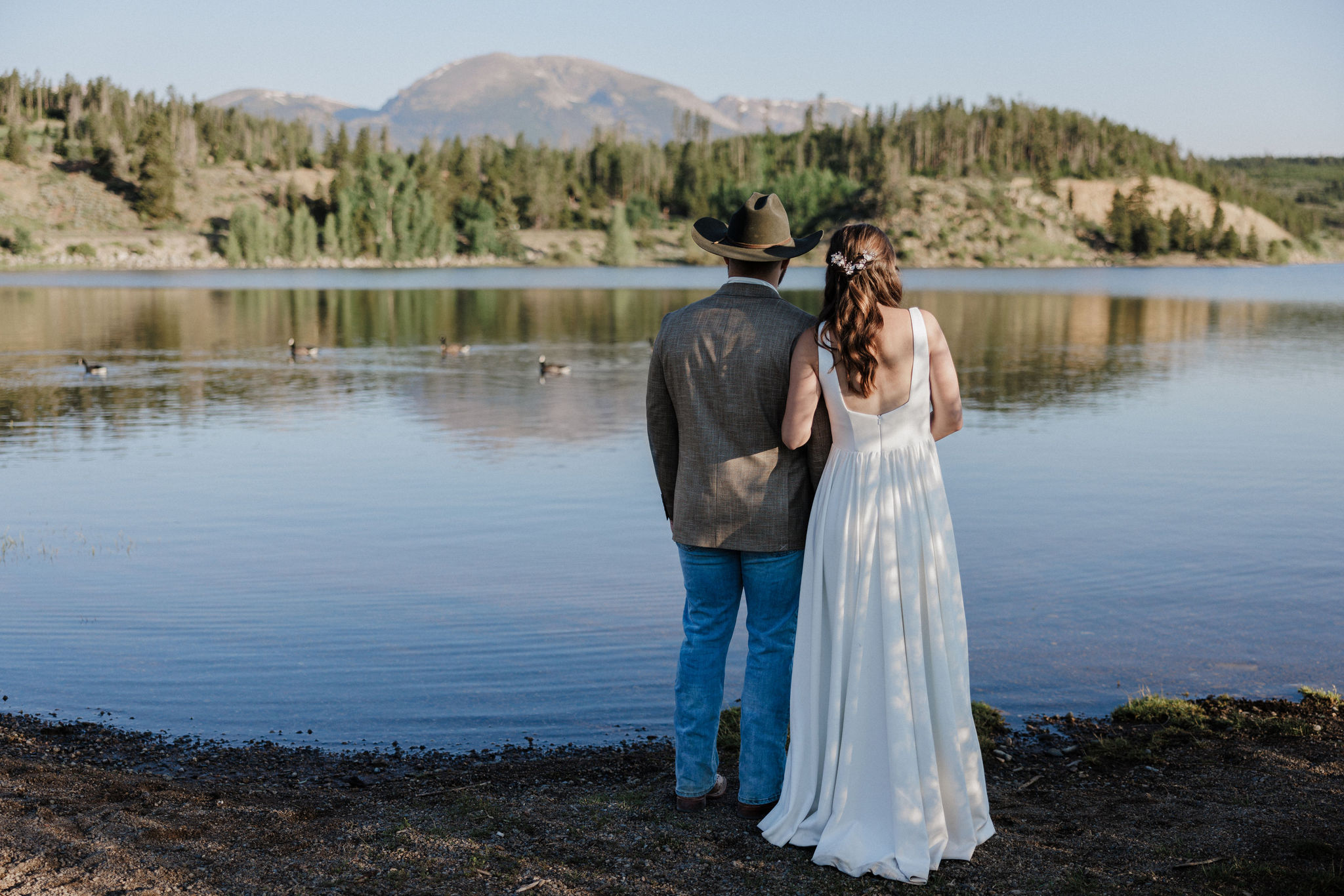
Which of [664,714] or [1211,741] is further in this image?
[664,714]

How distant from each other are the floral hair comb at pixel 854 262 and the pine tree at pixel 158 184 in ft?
538

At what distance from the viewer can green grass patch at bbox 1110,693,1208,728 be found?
655cm

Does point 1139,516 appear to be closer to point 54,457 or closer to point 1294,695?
point 1294,695

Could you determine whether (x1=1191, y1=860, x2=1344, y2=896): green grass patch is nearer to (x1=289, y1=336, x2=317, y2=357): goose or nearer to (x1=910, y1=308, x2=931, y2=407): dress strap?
(x1=910, y1=308, x2=931, y2=407): dress strap

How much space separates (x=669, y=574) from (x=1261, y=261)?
683 ft

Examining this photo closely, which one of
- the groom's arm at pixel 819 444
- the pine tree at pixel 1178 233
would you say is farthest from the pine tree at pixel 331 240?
the groom's arm at pixel 819 444

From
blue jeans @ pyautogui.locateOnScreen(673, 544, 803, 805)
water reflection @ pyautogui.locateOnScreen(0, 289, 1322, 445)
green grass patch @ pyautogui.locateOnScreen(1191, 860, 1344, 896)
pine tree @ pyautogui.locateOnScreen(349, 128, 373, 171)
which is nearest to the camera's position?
green grass patch @ pyautogui.locateOnScreen(1191, 860, 1344, 896)

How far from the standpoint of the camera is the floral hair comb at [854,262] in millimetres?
4371

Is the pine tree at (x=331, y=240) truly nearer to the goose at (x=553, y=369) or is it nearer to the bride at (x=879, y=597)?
the goose at (x=553, y=369)

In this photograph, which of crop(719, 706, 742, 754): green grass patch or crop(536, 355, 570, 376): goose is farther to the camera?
crop(536, 355, 570, 376): goose

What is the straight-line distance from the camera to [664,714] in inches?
284

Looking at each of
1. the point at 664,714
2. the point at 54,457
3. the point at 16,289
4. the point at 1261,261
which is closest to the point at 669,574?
the point at 664,714

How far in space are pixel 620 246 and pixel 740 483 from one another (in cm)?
14272

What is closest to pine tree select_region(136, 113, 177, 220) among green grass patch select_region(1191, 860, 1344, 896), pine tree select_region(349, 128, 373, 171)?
pine tree select_region(349, 128, 373, 171)
